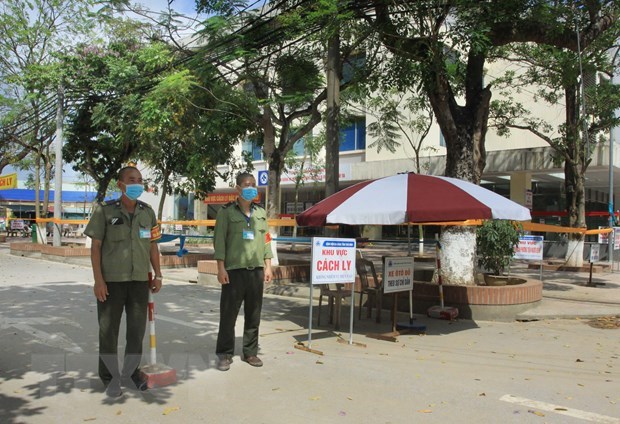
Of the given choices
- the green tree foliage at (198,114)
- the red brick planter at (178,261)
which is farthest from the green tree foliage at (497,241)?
the red brick planter at (178,261)

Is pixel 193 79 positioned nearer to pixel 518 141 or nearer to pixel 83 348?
pixel 83 348

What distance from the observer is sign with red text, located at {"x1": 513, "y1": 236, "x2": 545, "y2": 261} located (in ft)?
40.4

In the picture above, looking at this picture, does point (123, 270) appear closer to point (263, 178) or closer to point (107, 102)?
point (263, 178)

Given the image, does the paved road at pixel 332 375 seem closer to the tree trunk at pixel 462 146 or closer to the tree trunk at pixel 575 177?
the tree trunk at pixel 462 146

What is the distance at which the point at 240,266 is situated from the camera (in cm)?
567

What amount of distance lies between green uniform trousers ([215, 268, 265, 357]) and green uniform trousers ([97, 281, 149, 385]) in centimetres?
99

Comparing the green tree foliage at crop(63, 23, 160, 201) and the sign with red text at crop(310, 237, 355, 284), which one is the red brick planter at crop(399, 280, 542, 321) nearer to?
the sign with red text at crop(310, 237, 355, 284)

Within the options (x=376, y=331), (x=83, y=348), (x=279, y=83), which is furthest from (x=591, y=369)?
(x=279, y=83)

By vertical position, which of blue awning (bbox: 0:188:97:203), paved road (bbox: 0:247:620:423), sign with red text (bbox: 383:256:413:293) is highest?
blue awning (bbox: 0:188:97:203)

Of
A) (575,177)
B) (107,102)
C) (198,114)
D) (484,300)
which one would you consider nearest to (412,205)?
(484,300)

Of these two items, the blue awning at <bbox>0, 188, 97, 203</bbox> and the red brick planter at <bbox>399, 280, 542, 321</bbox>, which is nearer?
the red brick planter at <bbox>399, 280, 542, 321</bbox>

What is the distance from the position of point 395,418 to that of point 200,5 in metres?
11.7

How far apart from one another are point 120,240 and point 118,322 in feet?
2.46

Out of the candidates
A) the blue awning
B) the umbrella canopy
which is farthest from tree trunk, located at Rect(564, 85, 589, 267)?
the blue awning
